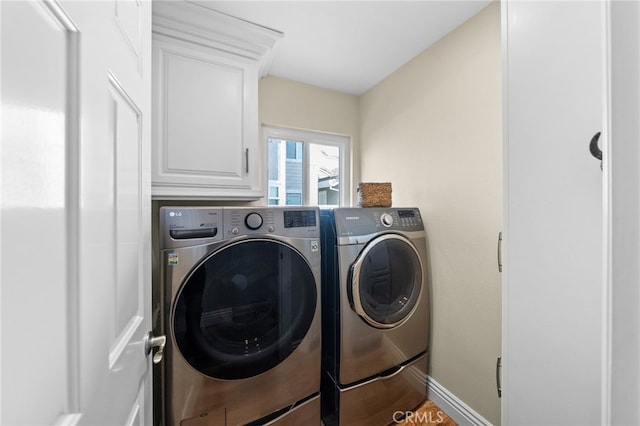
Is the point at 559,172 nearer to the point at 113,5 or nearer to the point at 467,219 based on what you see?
the point at 467,219

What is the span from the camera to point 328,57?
1785mm

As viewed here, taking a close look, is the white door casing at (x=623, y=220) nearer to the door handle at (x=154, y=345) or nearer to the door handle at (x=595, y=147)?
the door handle at (x=595, y=147)

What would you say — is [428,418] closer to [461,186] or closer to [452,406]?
[452,406]

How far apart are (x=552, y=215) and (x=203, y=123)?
1.52 meters

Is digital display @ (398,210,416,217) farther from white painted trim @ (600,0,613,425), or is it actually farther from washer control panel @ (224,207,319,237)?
white painted trim @ (600,0,613,425)

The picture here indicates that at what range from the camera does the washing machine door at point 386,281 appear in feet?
4.43

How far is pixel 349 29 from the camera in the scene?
1501mm

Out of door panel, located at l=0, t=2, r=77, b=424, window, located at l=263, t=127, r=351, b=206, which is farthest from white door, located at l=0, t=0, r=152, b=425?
window, located at l=263, t=127, r=351, b=206

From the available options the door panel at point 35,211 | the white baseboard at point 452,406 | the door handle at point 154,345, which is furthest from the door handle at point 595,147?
the white baseboard at point 452,406

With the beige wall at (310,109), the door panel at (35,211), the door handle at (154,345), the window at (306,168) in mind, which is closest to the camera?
the door panel at (35,211)

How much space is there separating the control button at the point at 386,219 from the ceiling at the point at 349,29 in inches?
45.4

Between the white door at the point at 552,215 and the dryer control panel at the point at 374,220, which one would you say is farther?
the dryer control panel at the point at 374,220

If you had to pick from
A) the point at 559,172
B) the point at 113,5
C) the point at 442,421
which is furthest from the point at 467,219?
the point at 113,5

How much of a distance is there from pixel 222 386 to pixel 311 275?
0.60m
